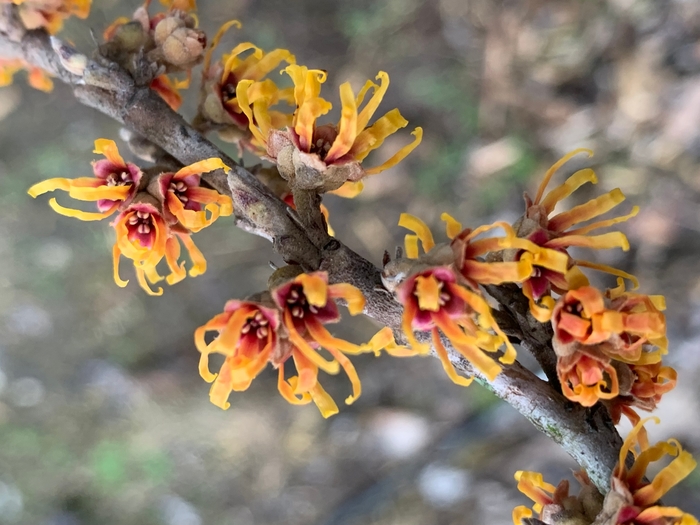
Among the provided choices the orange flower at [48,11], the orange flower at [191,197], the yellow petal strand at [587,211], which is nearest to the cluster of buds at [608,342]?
the yellow petal strand at [587,211]

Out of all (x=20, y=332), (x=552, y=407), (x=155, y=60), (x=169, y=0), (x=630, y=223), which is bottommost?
(x=20, y=332)

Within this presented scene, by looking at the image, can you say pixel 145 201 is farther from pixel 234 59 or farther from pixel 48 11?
pixel 48 11

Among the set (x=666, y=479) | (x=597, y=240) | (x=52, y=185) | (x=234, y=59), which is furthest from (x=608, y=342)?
(x=52, y=185)

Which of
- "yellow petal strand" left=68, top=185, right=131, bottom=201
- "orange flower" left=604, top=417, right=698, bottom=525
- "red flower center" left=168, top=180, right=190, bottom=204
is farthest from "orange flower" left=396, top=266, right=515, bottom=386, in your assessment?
"yellow petal strand" left=68, top=185, right=131, bottom=201

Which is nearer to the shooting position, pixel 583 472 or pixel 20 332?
pixel 583 472

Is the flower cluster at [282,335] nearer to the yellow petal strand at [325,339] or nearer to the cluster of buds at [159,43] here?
the yellow petal strand at [325,339]

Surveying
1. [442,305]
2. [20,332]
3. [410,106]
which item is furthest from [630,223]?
[20,332]

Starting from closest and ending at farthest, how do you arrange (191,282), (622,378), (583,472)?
(622,378)
(583,472)
(191,282)

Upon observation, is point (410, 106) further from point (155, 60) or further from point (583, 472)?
point (583, 472)
